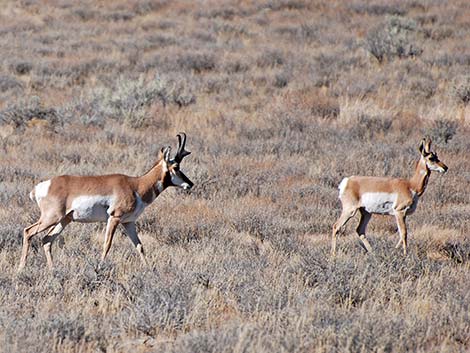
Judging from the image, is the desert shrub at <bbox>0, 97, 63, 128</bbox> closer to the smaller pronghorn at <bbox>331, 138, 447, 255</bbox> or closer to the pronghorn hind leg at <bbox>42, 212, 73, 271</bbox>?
the pronghorn hind leg at <bbox>42, 212, 73, 271</bbox>

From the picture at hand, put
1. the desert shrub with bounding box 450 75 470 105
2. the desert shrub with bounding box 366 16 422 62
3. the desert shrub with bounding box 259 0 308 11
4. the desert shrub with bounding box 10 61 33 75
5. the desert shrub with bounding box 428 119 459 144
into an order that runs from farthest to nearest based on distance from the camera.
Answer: the desert shrub with bounding box 259 0 308 11, the desert shrub with bounding box 366 16 422 62, the desert shrub with bounding box 10 61 33 75, the desert shrub with bounding box 450 75 470 105, the desert shrub with bounding box 428 119 459 144

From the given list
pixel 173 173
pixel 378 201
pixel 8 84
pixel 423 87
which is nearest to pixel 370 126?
pixel 423 87

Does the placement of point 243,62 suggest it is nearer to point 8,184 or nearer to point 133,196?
point 8,184

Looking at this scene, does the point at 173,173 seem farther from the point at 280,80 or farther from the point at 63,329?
the point at 280,80

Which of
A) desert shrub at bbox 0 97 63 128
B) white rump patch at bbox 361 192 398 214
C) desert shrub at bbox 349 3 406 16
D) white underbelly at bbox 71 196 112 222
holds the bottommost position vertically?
desert shrub at bbox 349 3 406 16

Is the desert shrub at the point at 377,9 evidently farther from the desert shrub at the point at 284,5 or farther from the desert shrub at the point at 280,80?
the desert shrub at the point at 280,80

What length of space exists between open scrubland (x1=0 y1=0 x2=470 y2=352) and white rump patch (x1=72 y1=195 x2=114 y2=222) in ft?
1.32

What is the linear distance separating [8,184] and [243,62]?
11402 mm

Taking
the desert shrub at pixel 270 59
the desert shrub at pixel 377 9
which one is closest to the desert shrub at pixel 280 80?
the desert shrub at pixel 270 59

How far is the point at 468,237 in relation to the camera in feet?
30.8

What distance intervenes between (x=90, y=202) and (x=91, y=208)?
6 cm

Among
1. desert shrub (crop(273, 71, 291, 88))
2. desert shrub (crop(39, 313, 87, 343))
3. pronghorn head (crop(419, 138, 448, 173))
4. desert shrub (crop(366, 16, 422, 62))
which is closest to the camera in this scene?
desert shrub (crop(39, 313, 87, 343))

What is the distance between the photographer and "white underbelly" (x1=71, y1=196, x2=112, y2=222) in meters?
7.58

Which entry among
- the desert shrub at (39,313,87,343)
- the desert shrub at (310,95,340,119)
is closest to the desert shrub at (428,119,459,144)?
the desert shrub at (310,95,340,119)
